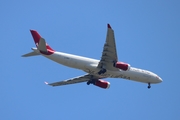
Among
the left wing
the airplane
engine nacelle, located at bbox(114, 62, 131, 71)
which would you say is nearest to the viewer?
the airplane

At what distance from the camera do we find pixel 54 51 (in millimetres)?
54094

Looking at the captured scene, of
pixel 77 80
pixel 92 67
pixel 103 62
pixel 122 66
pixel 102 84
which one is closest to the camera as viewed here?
pixel 122 66

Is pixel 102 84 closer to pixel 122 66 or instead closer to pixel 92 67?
pixel 92 67

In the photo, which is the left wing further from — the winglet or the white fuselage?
the winglet

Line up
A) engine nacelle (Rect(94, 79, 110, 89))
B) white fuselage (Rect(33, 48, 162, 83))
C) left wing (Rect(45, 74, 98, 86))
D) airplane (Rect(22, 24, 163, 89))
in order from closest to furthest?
1. airplane (Rect(22, 24, 163, 89))
2. white fuselage (Rect(33, 48, 162, 83))
3. left wing (Rect(45, 74, 98, 86))
4. engine nacelle (Rect(94, 79, 110, 89))

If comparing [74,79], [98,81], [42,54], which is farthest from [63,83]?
[42,54]

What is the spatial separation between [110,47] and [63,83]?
46.2 feet

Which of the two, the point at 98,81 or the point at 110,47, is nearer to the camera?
the point at 110,47

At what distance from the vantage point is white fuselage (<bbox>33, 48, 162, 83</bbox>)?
175 feet

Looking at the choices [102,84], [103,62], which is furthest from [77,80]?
[103,62]

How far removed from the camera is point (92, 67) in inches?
2135

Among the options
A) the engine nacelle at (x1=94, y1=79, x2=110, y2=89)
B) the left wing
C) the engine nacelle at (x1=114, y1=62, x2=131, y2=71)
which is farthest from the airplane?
the engine nacelle at (x1=94, y1=79, x2=110, y2=89)

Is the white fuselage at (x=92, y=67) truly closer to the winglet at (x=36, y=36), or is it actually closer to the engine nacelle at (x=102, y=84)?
the winglet at (x=36, y=36)

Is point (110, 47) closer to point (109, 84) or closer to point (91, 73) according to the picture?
point (91, 73)
